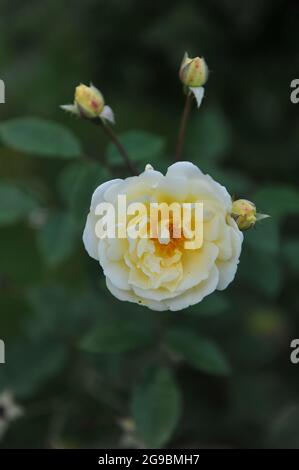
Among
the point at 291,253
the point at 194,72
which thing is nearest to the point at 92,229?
the point at 194,72

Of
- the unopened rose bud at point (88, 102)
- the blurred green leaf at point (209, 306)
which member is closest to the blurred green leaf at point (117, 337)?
the blurred green leaf at point (209, 306)

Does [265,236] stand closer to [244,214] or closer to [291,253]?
[291,253]

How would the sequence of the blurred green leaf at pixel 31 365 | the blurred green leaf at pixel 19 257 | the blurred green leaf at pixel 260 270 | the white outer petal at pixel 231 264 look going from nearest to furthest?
the white outer petal at pixel 231 264, the blurred green leaf at pixel 260 270, the blurred green leaf at pixel 31 365, the blurred green leaf at pixel 19 257

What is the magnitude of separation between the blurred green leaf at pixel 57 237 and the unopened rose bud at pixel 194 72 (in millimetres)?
527

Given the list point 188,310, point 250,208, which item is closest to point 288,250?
point 188,310

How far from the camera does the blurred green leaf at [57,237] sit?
164 centimetres

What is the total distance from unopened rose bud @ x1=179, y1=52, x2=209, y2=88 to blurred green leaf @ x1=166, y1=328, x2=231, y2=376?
1.79ft

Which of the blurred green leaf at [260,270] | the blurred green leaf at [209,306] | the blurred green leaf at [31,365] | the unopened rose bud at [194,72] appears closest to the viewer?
the unopened rose bud at [194,72]

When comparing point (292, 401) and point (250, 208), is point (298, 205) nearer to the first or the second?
point (250, 208)

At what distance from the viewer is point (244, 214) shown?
3.59 ft

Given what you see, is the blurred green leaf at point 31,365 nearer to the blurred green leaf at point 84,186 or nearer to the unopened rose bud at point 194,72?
the blurred green leaf at point 84,186

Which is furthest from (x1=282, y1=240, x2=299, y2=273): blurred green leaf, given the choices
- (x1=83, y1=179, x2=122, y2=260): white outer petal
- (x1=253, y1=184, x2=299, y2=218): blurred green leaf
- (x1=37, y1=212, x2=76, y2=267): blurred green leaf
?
(x1=83, y1=179, x2=122, y2=260): white outer petal

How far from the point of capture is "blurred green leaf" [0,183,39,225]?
5.39 feet

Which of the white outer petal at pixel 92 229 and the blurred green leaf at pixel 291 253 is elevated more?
the blurred green leaf at pixel 291 253
